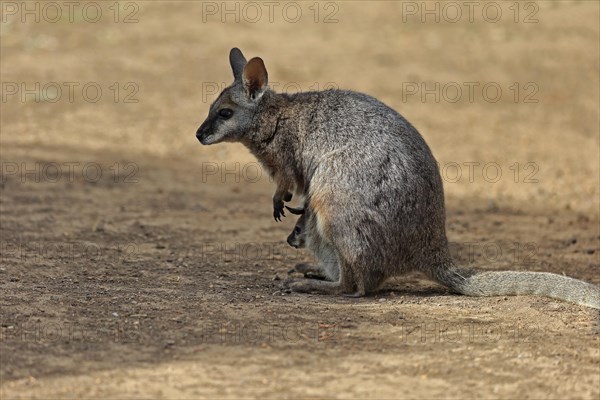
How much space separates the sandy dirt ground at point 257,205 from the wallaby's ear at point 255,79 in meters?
1.49

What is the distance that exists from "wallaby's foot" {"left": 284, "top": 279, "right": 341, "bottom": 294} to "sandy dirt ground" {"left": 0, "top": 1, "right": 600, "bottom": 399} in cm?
13

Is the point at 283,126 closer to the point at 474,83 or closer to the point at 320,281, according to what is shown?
the point at 320,281

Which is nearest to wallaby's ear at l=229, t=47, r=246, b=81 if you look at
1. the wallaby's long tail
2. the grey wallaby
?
the grey wallaby

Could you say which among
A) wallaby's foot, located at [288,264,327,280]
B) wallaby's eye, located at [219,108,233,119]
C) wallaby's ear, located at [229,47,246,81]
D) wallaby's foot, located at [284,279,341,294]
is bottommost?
wallaby's foot, located at [284,279,341,294]

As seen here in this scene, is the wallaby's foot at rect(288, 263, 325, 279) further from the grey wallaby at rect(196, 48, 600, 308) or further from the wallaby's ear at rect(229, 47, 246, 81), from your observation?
the wallaby's ear at rect(229, 47, 246, 81)

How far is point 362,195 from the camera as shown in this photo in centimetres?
754

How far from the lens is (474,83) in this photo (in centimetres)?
1592

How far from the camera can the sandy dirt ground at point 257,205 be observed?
582 cm

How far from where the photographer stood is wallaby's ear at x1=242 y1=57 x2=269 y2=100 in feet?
27.2

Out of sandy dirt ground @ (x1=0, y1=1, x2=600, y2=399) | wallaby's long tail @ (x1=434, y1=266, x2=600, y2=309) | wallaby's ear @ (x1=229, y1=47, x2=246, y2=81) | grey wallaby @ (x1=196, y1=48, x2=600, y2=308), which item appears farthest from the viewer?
wallaby's ear @ (x1=229, y1=47, x2=246, y2=81)

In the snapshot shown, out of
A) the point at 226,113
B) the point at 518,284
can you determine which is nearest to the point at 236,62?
the point at 226,113

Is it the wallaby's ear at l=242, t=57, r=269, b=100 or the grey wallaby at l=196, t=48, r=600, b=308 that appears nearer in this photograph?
the grey wallaby at l=196, t=48, r=600, b=308

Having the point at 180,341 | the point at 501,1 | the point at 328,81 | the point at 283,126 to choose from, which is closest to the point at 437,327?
the point at 180,341

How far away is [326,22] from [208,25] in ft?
6.94
